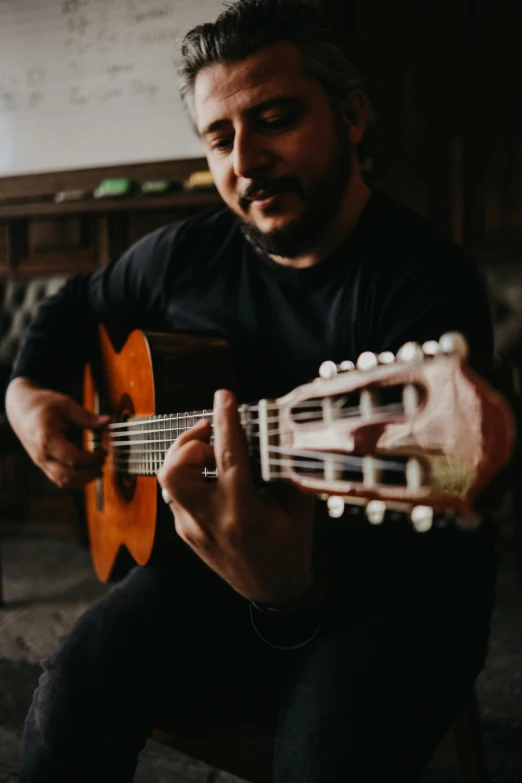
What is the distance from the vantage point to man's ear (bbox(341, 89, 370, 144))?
100 centimetres

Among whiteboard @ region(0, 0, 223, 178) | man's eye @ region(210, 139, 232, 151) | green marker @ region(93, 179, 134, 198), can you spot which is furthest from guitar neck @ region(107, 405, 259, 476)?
whiteboard @ region(0, 0, 223, 178)

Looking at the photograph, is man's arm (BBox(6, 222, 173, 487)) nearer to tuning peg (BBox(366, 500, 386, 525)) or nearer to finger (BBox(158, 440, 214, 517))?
finger (BBox(158, 440, 214, 517))

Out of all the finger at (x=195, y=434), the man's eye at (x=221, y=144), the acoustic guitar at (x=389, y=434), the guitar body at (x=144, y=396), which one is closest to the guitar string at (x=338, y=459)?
the acoustic guitar at (x=389, y=434)

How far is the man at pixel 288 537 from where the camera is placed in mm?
655

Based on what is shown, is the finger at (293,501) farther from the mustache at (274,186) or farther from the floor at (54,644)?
the floor at (54,644)

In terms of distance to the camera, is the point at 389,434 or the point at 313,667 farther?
the point at 313,667

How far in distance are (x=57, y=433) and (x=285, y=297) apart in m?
0.52

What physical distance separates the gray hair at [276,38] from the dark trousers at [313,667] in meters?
0.69

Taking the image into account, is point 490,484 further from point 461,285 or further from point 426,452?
point 461,285

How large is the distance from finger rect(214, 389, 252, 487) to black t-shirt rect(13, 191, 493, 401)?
0.29 metres

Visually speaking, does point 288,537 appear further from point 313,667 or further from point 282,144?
point 282,144

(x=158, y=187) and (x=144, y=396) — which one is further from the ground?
(x=158, y=187)

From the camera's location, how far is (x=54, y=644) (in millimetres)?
1683

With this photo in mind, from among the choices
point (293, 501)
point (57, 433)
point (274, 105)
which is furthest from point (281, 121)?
point (57, 433)
